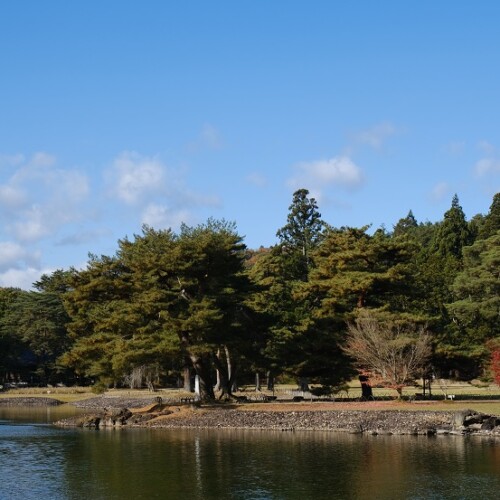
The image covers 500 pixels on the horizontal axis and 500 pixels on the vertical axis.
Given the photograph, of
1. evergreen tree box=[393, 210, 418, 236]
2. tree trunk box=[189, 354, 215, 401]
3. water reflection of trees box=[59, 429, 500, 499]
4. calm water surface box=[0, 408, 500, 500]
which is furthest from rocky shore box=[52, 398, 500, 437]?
evergreen tree box=[393, 210, 418, 236]

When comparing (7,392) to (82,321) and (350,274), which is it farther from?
(350,274)

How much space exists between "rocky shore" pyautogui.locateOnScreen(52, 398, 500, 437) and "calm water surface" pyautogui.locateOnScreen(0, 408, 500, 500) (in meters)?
1.65

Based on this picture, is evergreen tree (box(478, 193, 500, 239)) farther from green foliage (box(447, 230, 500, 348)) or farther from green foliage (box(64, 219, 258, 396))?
green foliage (box(64, 219, 258, 396))

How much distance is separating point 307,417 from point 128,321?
14.6 meters

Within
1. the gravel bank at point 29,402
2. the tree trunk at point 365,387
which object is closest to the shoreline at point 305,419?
the tree trunk at point 365,387

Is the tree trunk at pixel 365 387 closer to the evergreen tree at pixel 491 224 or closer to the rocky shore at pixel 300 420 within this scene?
the rocky shore at pixel 300 420

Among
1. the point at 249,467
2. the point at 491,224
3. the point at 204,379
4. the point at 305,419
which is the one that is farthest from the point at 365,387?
the point at 491,224

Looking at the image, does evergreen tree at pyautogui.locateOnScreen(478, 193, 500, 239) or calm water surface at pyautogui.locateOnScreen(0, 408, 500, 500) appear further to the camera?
evergreen tree at pyautogui.locateOnScreen(478, 193, 500, 239)

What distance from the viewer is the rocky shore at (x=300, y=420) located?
131 ft

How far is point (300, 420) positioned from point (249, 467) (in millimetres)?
15439

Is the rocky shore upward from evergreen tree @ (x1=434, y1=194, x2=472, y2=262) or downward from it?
downward

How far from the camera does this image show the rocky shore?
40.0 meters

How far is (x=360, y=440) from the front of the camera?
38750 millimetres

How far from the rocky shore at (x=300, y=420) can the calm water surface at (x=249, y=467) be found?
165 cm
